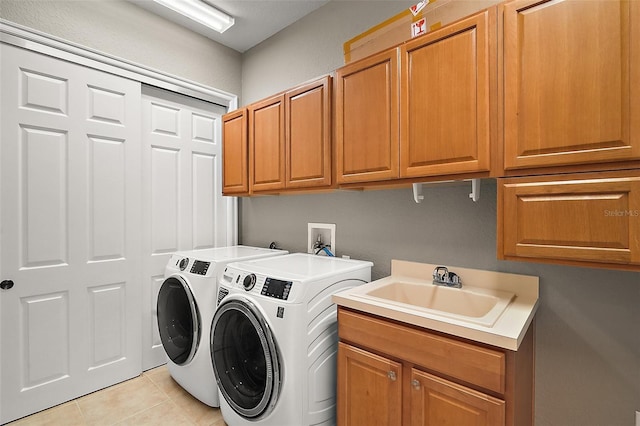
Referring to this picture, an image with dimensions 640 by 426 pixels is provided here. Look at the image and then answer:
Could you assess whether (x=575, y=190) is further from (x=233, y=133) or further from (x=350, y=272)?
(x=233, y=133)

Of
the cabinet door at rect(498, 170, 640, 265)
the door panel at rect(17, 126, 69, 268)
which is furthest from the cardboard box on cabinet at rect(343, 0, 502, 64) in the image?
the door panel at rect(17, 126, 69, 268)

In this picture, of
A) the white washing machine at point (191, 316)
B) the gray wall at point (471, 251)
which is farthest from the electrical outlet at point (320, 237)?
the white washing machine at point (191, 316)

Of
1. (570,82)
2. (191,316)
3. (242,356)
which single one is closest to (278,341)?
(242,356)

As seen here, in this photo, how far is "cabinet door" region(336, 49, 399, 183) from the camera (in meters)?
1.58

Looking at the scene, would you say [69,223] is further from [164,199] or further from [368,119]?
[368,119]

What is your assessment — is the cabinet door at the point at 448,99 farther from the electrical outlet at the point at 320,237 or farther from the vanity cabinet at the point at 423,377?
the electrical outlet at the point at 320,237

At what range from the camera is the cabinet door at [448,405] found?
1.08 meters

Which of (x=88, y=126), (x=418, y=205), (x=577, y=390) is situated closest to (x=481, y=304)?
(x=577, y=390)

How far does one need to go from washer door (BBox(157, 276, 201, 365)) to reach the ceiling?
213 cm

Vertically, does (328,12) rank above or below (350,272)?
above

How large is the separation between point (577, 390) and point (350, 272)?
117 centimetres

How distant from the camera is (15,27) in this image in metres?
1.87

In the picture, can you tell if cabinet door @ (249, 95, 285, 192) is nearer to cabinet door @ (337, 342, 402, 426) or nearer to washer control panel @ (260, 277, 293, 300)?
washer control panel @ (260, 277, 293, 300)

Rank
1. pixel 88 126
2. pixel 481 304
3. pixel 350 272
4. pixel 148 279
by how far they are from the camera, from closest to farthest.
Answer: pixel 481 304 → pixel 350 272 → pixel 88 126 → pixel 148 279
